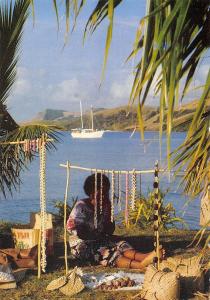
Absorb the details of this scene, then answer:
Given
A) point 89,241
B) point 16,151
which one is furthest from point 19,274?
point 16,151

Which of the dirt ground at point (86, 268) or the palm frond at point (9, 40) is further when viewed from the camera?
the palm frond at point (9, 40)

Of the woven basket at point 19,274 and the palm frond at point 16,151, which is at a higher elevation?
the palm frond at point 16,151

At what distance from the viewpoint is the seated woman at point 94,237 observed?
7.11m

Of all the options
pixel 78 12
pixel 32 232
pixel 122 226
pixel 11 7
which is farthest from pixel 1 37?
pixel 78 12

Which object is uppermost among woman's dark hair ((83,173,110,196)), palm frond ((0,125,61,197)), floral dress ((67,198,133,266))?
palm frond ((0,125,61,197))

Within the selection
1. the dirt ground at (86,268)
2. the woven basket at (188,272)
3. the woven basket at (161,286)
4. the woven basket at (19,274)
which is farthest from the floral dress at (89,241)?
the woven basket at (161,286)

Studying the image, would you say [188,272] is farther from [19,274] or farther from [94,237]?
[19,274]

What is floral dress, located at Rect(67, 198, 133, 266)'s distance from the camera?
7.14 metres

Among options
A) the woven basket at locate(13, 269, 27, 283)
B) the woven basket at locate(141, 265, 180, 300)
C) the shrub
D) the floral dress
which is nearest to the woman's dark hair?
the floral dress

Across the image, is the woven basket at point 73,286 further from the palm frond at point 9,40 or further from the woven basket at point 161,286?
the palm frond at point 9,40

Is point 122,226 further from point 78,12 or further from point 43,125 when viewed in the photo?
point 78,12

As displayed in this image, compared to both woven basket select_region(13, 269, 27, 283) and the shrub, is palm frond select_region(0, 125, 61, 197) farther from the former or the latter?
the shrub

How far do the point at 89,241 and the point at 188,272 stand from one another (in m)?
1.48

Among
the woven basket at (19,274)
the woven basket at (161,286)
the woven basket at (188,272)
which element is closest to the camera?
the woven basket at (161,286)
